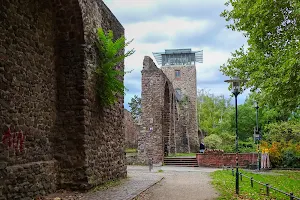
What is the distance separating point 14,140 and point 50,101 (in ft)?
7.01

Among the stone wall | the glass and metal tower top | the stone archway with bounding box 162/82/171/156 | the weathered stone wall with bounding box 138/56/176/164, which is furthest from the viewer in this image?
the glass and metal tower top

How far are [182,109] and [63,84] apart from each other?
2874 centimetres

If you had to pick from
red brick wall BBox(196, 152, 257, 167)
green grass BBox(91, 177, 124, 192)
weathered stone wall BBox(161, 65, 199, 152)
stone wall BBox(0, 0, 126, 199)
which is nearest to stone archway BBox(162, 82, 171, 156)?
red brick wall BBox(196, 152, 257, 167)

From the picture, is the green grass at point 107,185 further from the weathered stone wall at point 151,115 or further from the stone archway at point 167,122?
the stone archway at point 167,122

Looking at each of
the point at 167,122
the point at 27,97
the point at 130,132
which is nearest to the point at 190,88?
the point at 130,132

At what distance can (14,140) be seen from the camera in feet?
26.5

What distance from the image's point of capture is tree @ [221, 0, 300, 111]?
1240 cm

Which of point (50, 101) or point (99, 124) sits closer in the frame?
point (50, 101)

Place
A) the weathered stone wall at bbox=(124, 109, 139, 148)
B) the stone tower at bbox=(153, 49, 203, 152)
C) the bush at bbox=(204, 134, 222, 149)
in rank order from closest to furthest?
the weathered stone wall at bbox=(124, 109, 139, 148) → the bush at bbox=(204, 134, 222, 149) → the stone tower at bbox=(153, 49, 203, 152)

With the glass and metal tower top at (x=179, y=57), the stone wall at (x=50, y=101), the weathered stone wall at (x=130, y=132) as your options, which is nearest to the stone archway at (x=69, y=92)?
the stone wall at (x=50, y=101)

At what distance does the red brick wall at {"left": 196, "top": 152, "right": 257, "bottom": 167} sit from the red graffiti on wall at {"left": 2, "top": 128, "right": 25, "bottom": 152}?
59.2 ft

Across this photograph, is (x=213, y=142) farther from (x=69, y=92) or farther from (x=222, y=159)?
(x=69, y=92)

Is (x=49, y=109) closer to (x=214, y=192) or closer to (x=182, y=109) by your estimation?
(x=214, y=192)

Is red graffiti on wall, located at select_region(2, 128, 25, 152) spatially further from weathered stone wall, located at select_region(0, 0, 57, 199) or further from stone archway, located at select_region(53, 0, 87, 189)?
stone archway, located at select_region(53, 0, 87, 189)
